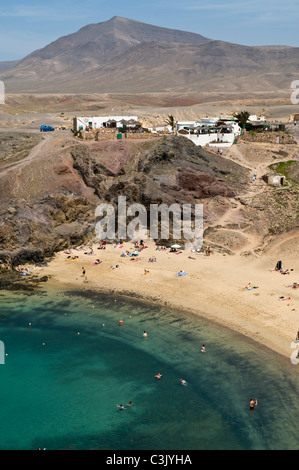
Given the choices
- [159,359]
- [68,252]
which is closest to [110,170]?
[68,252]

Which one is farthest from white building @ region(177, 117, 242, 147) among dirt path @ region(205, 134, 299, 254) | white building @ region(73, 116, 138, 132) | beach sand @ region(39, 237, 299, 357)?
beach sand @ region(39, 237, 299, 357)

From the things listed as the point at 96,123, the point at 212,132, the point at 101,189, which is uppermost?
the point at 96,123

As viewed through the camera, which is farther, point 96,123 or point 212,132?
point 96,123

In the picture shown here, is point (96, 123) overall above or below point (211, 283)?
above

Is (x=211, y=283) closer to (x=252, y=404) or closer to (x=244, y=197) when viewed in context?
(x=252, y=404)

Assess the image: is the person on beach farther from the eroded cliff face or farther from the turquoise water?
the eroded cliff face

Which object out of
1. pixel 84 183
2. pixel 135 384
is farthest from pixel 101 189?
pixel 135 384

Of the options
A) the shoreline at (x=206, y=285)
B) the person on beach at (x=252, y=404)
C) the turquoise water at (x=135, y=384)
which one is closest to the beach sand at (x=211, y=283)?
the shoreline at (x=206, y=285)
